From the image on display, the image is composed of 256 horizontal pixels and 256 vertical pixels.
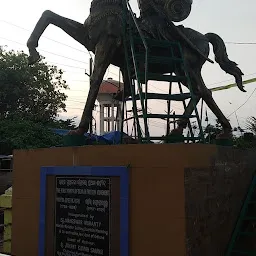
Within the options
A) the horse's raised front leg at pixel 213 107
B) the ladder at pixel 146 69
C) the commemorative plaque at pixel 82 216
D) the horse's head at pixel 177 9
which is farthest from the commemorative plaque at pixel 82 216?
the horse's head at pixel 177 9

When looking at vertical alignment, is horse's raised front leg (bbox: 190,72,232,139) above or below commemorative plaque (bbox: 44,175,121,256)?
above

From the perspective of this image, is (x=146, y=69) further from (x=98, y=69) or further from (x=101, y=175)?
(x=101, y=175)

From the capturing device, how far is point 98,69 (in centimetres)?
542

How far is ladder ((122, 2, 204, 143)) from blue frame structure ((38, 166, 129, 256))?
794 mm

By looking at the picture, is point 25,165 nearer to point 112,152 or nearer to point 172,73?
point 112,152

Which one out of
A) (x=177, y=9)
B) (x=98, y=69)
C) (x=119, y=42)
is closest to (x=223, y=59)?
(x=177, y=9)

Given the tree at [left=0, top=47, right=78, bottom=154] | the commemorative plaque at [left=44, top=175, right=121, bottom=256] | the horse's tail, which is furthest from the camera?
the tree at [left=0, top=47, right=78, bottom=154]

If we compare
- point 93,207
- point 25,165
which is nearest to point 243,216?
point 93,207

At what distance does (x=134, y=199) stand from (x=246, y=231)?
1.49 meters

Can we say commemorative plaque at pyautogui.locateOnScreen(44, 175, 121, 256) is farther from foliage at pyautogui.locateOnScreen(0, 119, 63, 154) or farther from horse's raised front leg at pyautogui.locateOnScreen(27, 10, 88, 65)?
foliage at pyautogui.locateOnScreen(0, 119, 63, 154)

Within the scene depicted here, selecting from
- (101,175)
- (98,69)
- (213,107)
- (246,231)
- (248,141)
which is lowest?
(246,231)

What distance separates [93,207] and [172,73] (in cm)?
251

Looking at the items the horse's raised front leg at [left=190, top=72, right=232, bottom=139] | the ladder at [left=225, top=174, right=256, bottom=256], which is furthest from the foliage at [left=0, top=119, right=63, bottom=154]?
the ladder at [left=225, top=174, right=256, bottom=256]

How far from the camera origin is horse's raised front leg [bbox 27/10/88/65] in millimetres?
5488
